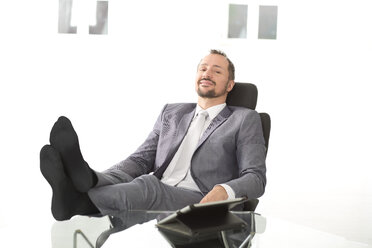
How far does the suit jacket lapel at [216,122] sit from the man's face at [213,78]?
85 millimetres

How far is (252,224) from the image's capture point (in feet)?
6.17

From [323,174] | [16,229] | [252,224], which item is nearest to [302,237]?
[252,224]

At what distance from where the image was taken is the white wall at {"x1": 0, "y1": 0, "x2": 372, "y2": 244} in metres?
3.60

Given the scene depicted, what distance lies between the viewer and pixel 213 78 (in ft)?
8.57

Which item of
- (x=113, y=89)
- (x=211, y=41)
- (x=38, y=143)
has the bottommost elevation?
(x=38, y=143)

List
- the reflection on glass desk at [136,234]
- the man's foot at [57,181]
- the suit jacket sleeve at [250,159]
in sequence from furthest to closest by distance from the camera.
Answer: the suit jacket sleeve at [250,159] < the man's foot at [57,181] < the reflection on glass desk at [136,234]

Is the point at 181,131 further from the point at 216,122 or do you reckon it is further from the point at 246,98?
the point at 246,98

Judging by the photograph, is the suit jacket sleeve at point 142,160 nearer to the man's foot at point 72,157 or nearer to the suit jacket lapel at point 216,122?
the suit jacket lapel at point 216,122

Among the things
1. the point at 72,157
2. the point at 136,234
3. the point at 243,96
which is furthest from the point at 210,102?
the point at 136,234

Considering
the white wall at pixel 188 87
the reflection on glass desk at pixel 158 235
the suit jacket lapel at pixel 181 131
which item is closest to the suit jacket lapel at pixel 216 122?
the suit jacket lapel at pixel 181 131

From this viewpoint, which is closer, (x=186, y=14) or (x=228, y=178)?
(x=228, y=178)

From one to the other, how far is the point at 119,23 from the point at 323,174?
5.28 feet

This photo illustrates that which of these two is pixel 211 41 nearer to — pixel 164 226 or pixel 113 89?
pixel 113 89

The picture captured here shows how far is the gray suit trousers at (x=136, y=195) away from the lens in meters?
2.08
